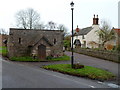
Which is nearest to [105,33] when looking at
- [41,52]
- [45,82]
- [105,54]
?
[105,54]

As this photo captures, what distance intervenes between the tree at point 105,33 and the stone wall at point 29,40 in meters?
17.5

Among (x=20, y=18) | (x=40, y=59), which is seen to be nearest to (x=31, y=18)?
(x=20, y=18)

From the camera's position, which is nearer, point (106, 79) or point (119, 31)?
point (106, 79)

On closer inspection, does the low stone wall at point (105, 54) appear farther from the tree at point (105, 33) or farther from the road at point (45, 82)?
the road at point (45, 82)

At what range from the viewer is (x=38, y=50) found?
28.6m

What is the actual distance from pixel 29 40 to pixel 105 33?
2335cm

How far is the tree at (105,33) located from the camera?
44344 millimetres

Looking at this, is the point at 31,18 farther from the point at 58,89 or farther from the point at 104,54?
the point at 58,89

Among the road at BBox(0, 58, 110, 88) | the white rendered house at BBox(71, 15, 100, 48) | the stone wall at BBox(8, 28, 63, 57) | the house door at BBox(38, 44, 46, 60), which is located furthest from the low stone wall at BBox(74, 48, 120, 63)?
the white rendered house at BBox(71, 15, 100, 48)

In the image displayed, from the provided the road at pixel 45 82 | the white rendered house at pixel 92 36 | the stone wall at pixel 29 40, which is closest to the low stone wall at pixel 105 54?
the stone wall at pixel 29 40

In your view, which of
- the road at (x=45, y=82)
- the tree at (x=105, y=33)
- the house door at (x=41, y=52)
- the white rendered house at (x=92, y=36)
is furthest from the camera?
the white rendered house at (x=92, y=36)

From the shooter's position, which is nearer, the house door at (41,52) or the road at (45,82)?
the road at (45,82)

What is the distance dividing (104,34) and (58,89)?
3771cm

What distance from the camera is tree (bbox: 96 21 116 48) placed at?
44.3 m
